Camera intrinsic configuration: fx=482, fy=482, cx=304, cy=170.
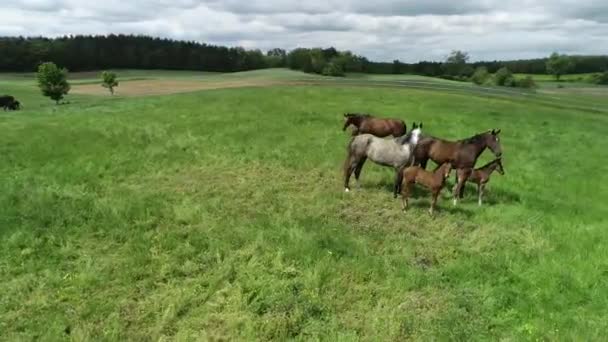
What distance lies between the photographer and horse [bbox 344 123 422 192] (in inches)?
540

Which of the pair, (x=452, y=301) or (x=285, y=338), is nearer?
(x=285, y=338)

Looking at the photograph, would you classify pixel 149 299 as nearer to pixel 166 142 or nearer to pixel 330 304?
pixel 330 304

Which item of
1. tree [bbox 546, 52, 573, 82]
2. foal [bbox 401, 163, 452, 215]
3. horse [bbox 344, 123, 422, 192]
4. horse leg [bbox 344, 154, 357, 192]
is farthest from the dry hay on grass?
tree [bbox 546, 52, 573, 82]

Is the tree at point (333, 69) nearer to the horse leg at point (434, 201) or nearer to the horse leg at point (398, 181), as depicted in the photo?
the horse leg at point (398, 181)

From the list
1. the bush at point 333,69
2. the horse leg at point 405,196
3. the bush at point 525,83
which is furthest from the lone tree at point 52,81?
the bush at point 525,83

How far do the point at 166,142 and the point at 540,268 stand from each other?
15.0m

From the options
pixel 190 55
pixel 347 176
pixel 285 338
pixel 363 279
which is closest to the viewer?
pixel 285 338

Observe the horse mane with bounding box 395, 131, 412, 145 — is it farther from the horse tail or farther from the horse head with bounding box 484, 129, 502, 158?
the horse head with bounding box 484, 129, 502, 158

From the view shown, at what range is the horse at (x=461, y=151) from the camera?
13.4m

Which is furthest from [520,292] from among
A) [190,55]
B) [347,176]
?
[190,55]

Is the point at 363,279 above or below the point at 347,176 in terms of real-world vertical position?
below

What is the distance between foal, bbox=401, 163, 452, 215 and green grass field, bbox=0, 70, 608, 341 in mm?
600

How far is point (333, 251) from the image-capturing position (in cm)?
1027

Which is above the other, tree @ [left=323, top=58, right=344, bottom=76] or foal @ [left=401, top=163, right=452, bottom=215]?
tree @ [left=323, top=58, right=344, bottom=76]
